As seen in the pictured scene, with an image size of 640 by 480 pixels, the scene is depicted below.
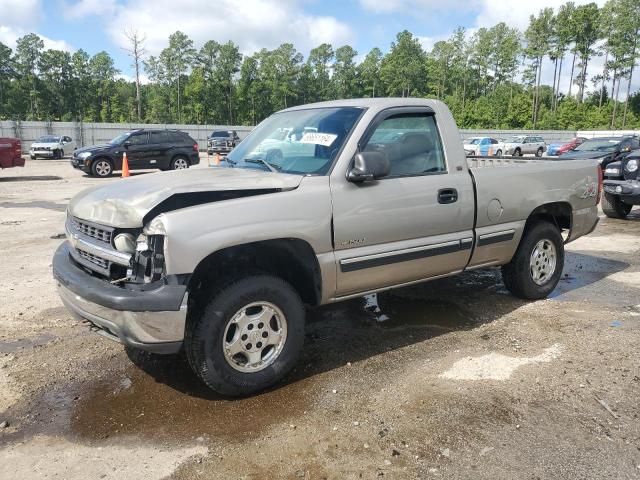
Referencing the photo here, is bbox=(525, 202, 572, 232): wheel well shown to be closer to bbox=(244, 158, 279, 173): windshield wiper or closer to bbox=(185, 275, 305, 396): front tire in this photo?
bbox=(244, 158, 279, 173): windshield wiper

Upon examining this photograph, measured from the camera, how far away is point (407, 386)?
3.65 meters

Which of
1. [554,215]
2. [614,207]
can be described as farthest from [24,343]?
[614,207]

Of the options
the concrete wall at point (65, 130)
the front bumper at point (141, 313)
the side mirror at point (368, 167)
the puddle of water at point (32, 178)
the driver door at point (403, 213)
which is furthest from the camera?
the concrete wall at point (65, 130)

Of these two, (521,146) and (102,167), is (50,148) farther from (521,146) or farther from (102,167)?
(521,146)

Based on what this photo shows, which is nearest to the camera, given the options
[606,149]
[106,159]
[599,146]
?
[606,149]

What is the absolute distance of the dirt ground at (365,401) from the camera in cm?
282

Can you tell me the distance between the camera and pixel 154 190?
328 centimetres

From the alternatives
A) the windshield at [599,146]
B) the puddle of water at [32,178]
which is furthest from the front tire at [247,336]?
the puddle of water at [32,178]

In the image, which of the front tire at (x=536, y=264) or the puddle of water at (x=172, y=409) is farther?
the front tire at (x=536, y=264)

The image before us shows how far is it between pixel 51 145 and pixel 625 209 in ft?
99.5

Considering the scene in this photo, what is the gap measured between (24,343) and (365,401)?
2.92m

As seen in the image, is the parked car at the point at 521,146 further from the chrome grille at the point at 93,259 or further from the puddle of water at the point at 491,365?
the chrome grille at the point at 93,259

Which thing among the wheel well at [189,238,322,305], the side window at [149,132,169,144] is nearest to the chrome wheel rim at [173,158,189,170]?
the side window at [149,132,169,144]

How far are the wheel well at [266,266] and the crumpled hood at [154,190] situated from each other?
0.36 metres
